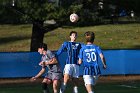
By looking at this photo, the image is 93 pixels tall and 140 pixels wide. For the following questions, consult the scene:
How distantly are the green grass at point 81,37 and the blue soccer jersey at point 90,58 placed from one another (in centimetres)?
2425

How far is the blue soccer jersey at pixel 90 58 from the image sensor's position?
12453mm

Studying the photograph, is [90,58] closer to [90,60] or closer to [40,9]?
[90,60]

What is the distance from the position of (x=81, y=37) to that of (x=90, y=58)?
2804 centimetres

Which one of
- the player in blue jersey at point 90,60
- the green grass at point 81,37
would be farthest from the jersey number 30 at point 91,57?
the green grass at point 81,37

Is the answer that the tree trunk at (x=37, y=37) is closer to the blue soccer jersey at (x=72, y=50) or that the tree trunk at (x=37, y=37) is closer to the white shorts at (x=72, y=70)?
the blue soccer jersey at (x=72, y=50)

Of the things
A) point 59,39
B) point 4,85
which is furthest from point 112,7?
point 59,39

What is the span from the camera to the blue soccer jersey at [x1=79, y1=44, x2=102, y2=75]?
12.5 m

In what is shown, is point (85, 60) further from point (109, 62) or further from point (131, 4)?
point (131, 4)

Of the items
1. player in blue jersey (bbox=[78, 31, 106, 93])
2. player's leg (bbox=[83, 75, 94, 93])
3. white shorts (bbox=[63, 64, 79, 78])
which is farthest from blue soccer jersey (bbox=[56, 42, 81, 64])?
player's leg (bbox=[83, 75, 94, 93])

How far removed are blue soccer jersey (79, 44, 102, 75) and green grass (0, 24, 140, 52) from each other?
79.5 ft

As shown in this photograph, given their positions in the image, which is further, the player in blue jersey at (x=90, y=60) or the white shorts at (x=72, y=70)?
the white shorts at (x=72, y=70)

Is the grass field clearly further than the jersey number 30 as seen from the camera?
Yes

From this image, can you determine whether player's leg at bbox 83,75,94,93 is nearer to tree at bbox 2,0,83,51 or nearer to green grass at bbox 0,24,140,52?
tree at bbox 2,0,83,51

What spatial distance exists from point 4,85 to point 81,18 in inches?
268
